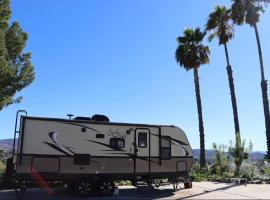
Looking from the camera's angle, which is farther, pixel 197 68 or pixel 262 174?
pixel 197 68

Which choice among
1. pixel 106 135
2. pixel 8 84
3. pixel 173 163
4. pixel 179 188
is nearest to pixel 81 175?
pixel 106 135

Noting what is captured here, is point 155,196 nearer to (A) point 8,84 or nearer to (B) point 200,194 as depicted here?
(B) point 200,194

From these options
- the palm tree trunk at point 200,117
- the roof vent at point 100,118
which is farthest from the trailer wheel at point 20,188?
the palm tree trunk at point 200,117

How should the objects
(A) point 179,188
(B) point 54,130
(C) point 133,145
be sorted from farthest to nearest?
1. (A) point 179,188
2. (C) point 133,145
3. (B) point 54,130

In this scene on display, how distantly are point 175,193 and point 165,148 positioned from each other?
214 centimetres

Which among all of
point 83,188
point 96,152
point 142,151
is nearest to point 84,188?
point 83,188

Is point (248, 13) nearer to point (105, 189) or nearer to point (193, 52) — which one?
point (193, 52)

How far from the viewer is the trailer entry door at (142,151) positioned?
18297mm

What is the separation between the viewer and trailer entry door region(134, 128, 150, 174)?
60.0 ft

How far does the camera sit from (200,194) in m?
18.5

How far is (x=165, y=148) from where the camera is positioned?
1906 cm

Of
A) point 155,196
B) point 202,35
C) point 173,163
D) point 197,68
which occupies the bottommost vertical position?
point 155,196

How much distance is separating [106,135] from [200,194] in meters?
5.10

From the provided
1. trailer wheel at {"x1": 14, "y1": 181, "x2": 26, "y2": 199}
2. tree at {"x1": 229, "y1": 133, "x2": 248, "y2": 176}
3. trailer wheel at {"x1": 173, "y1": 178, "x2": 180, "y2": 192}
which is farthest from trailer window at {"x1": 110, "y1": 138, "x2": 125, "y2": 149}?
tree at {"x1": 229, "y1": 133, "x2": 248, "y2": 176}
